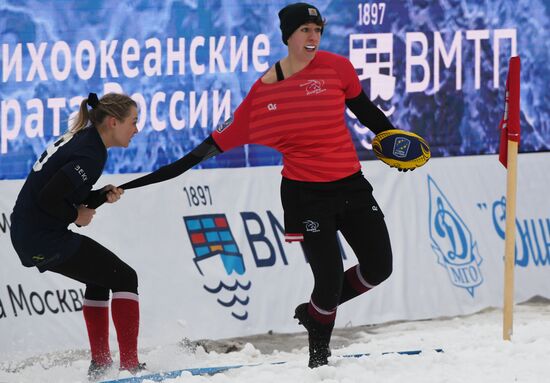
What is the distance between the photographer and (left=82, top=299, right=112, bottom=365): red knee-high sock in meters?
6.66

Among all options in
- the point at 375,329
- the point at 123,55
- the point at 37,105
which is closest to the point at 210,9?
the point at 123,55

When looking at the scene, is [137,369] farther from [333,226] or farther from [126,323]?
[333,226]

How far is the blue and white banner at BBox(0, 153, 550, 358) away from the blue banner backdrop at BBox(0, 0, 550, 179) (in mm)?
225

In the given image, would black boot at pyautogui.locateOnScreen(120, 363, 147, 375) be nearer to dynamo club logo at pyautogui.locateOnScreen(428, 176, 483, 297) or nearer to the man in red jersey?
the man in red jersey

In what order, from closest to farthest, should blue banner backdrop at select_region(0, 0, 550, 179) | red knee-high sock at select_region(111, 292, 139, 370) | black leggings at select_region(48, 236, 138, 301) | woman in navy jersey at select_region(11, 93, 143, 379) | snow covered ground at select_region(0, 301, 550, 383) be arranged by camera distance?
1. snow covered ground at select_region(0, 301, 550, 383)
2. woman in navy jersey at select_region(11, 93, 143, 379)
3. black leggings at select_region(48, 236, 138, 301)
4. red knee-high sock at select_region(111, 292, 139, 370)
5. blue banner backdrop at select_region(0, 0, 550, 179)

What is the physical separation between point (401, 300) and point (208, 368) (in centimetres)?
318

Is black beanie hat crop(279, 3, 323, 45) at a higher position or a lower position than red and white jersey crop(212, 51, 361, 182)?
higher

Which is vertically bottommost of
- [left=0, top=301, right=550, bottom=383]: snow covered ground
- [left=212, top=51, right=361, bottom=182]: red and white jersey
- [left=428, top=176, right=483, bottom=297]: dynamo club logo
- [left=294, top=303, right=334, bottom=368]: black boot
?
[left=0, top=301, right=550, bottom=383]: snow covered ground

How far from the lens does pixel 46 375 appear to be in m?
7.07

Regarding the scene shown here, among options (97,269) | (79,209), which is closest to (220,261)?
(97,269)

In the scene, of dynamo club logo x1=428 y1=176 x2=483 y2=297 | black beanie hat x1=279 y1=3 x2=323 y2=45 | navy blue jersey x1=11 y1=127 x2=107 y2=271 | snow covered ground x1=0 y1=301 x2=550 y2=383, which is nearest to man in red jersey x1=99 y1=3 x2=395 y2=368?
black beanie hat x1=279 y1=3 x2=323 y2=45

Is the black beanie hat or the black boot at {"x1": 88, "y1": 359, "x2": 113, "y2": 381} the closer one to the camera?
the black beanie hat

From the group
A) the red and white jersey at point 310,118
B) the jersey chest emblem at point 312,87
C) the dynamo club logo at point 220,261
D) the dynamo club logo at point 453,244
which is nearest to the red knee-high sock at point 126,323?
the red and white jersey at point 310,118

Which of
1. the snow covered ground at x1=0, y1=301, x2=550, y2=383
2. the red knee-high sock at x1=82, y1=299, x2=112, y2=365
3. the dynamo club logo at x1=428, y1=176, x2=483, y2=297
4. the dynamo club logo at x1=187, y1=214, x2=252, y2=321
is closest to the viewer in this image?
the snow covered ground at x1=0, y1=301, x2=550, y2=383
